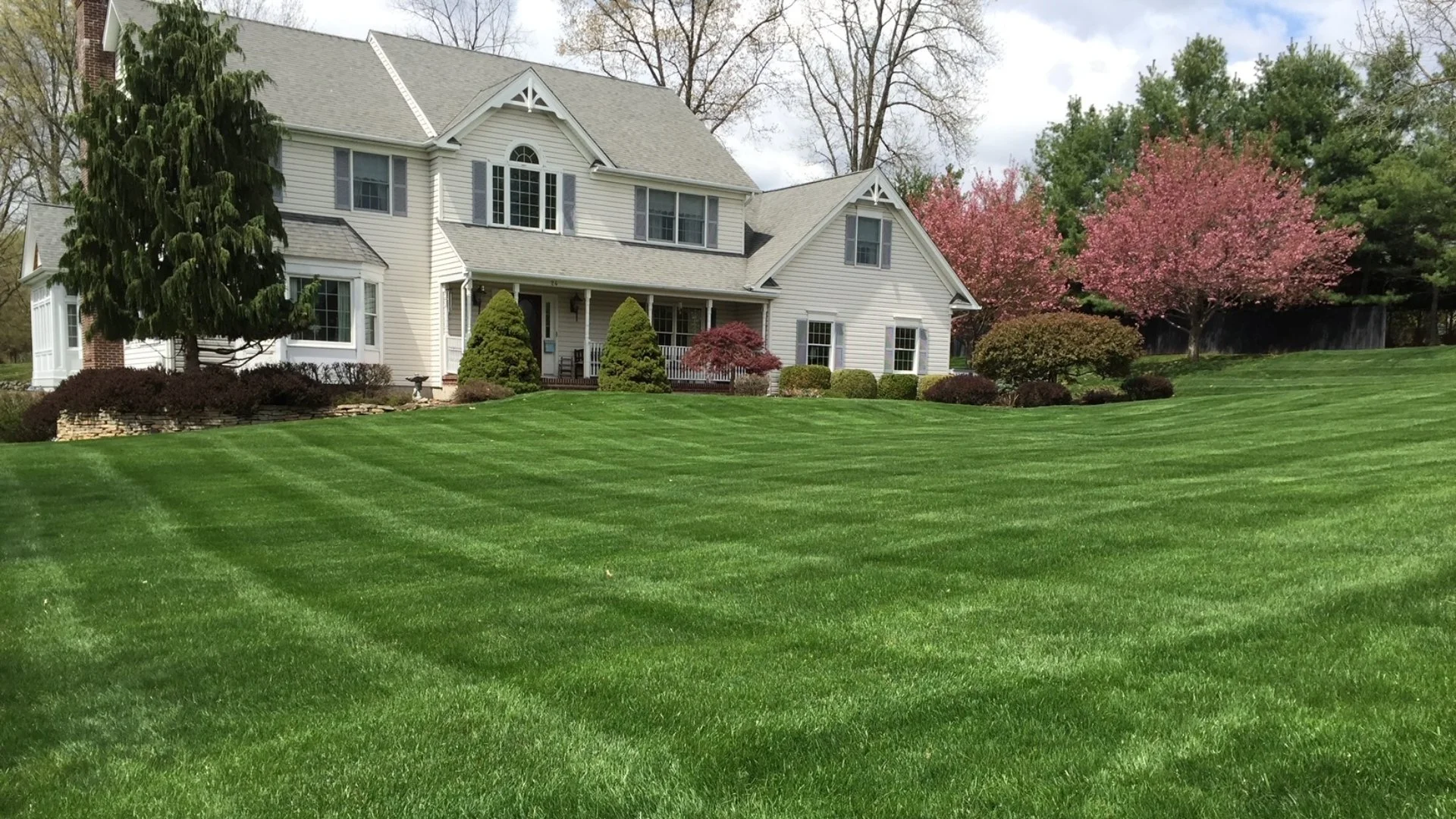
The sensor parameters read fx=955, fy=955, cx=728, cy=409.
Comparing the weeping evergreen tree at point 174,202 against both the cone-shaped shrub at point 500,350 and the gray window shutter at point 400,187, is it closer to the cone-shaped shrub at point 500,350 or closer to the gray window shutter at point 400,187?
the cone-shaped shrub at point 500,350

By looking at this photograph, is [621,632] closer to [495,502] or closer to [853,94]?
[495,502]

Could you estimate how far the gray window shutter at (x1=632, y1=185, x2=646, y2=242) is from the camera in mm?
27047

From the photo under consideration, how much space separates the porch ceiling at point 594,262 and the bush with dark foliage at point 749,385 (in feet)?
8.19

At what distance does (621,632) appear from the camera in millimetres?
5070

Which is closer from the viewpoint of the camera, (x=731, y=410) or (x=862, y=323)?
(x=731, y=410)

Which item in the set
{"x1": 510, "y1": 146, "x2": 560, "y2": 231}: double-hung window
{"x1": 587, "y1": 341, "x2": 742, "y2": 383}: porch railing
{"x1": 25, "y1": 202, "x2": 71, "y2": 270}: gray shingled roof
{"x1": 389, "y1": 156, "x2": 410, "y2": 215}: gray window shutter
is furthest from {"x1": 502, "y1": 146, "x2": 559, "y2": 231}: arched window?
{"x1": 25, "y1": 202, "x2": 71, "y2": 270}: gray shingled roof

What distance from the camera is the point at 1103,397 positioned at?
22.9m

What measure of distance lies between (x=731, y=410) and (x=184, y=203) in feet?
36.2

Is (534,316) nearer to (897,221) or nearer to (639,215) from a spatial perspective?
(639,215)

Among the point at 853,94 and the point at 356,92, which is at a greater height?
the point at 853,94

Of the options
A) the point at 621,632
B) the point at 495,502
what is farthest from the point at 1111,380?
the point at 621,632

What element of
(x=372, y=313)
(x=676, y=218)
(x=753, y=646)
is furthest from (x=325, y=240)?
(x=753, y=646)

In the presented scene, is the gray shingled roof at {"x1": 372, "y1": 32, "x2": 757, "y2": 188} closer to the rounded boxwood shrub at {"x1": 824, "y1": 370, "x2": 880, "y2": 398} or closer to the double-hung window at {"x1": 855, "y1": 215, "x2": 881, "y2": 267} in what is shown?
the double-hung window at {"x1": 855, "y1": 215, "x2": 881, "y2": 267}

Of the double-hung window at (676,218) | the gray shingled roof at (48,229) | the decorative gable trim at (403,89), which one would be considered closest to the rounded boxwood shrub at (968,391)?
the double-hung window at (676,218)
